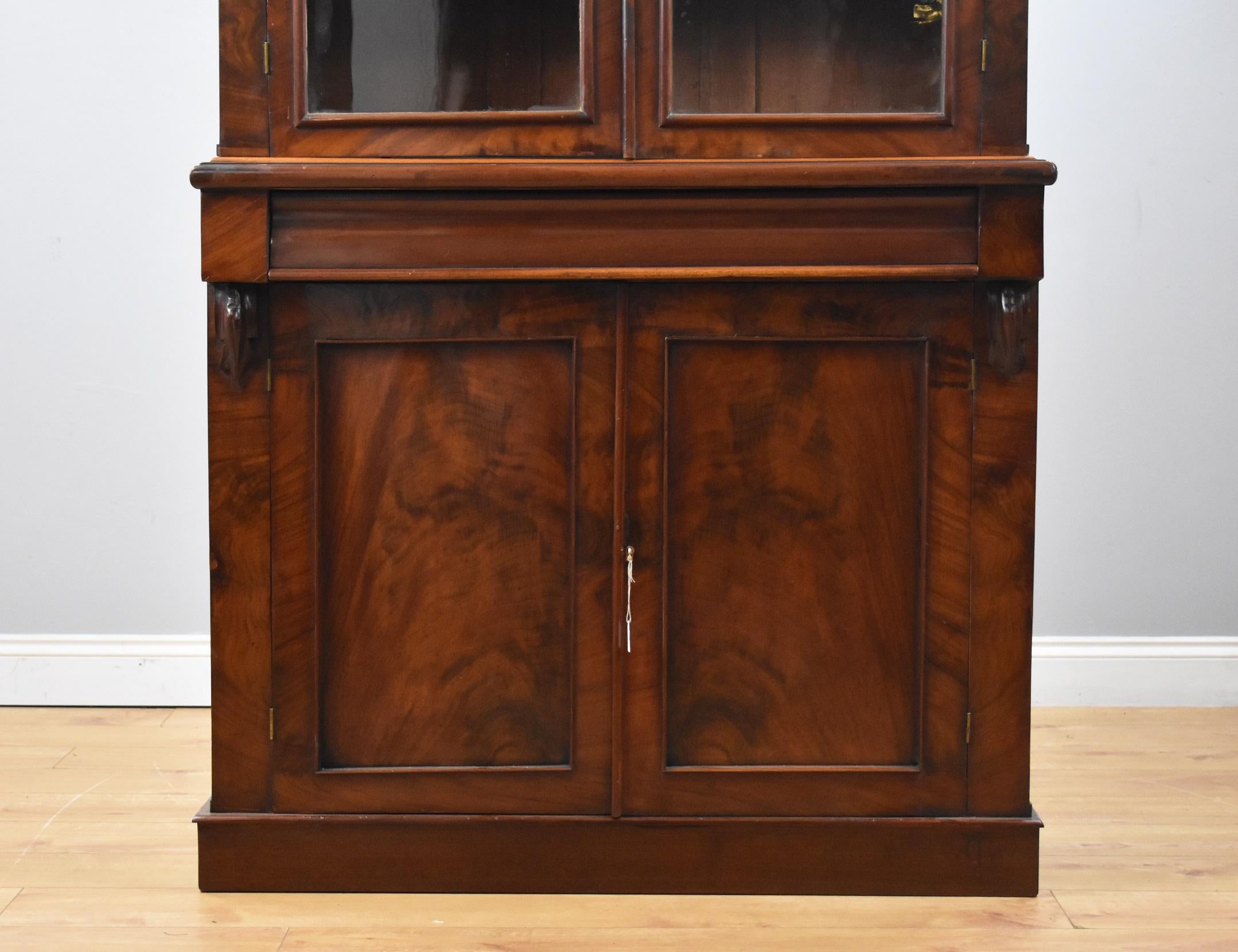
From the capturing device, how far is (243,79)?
5.69 feet

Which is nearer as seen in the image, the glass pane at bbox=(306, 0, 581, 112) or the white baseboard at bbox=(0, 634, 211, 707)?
the glass pane at bbox=(306, 0, 581, 112)

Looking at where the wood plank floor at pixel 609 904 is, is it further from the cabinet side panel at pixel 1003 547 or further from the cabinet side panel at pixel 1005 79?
the cabinet side panel at pixel 1005 79

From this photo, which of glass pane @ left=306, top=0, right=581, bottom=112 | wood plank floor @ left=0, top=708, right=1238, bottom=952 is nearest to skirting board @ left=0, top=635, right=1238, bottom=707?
wood plank floor @ left=0, top=708, right=1238, bottom=952

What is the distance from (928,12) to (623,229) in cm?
52

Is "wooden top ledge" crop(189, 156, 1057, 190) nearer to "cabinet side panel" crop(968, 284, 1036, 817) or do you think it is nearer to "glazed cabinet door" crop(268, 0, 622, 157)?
"glazed cabinet door" crop(268, 0, 622, 157)

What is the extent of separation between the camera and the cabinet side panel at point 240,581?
1.77 m

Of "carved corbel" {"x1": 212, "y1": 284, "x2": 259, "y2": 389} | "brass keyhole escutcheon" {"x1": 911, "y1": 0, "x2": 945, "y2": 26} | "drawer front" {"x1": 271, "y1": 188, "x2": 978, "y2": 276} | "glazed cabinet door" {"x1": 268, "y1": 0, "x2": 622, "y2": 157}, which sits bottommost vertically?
"carved corbel" {"x1": 212, "y1": 284, "x2": 259, "y2": 389}

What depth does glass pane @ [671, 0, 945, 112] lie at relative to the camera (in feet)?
5.74

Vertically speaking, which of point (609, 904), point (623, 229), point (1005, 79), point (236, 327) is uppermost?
point (1005, 79)

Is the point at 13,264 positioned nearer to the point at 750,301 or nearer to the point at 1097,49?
the point at 750,301

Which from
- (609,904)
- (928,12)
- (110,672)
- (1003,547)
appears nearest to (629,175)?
(928,12)

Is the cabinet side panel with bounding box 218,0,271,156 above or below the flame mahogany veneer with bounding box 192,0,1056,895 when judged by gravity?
above

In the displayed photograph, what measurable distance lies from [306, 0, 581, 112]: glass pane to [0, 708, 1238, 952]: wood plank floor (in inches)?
43.5

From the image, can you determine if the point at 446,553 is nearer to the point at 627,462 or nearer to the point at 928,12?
the point at 627,462
